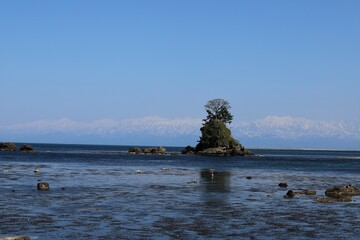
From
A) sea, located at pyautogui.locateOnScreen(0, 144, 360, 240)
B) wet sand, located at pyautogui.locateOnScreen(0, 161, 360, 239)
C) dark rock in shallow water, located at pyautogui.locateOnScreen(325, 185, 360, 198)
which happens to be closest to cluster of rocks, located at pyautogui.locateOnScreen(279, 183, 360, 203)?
dark rock in shallow water, located at pyautogui.locateOnScreen(325, 185, 360, 198)

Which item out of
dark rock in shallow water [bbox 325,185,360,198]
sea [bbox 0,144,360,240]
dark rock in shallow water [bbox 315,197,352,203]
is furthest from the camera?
dark rock in shallow water [bbox 325,185,360,198]

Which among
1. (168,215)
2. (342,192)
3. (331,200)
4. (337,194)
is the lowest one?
(168,215)

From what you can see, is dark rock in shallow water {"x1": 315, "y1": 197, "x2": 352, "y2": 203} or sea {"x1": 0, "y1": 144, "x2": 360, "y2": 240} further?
dark rock in shallow water {"x1": 315, "y1": 197, "x2": 352, "y2": 203}

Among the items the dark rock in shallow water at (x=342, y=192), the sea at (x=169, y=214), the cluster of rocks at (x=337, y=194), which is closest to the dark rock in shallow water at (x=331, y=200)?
the cluster of rocks at (x=337, y=194)

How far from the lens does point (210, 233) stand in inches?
1227

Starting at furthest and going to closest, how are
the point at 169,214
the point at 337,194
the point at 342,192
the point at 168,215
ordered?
the point at 342,192
the point at 337,194
the point at 169,214
the point at 168,215

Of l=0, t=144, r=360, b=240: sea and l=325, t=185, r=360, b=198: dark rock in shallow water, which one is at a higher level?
l=325, t=185, r=360, b=198: dark rock in shallow water

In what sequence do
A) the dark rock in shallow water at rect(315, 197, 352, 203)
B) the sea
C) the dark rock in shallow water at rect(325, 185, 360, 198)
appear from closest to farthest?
1. the sea
2. the dark rock in shallow water at rect(315, 197, 352, 203)
3. the dark rock in shallow water at rect(325, 185, 360, 198)

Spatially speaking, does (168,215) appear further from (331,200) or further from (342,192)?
(342,192)

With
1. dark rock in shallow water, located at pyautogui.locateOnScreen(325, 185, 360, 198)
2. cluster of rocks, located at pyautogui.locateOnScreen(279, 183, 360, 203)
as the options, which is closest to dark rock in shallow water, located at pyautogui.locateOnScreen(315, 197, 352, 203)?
cluster of rocks, located at pyautogui.locateOnScreen(279, 183, 360, 203)

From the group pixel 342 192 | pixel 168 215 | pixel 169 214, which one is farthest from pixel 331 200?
pixel 168 215

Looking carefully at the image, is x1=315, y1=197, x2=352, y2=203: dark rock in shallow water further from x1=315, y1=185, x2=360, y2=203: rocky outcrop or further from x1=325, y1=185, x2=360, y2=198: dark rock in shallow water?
x1=325, y1=185, x2=360, y2=198: dark rock in shallow water

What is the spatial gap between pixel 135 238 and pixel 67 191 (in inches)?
1065

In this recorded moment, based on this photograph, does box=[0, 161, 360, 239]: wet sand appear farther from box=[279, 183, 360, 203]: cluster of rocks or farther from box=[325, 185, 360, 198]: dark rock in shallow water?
box=[325, 185, 360, 198]: dark rock in shallow water
